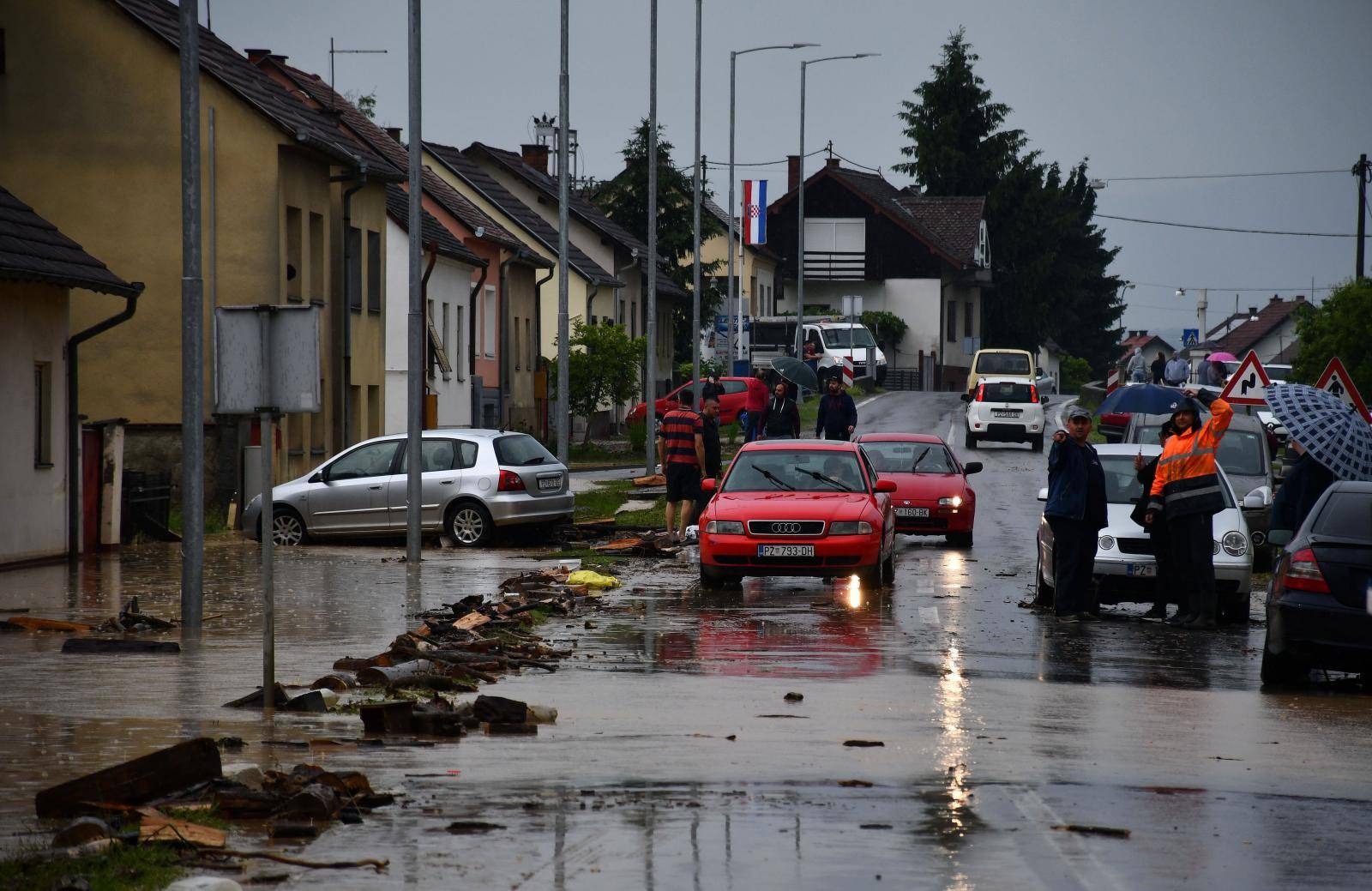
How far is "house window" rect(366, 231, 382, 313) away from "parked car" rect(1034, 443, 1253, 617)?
23.9 meters

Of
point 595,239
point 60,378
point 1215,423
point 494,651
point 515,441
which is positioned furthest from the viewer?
point 595,239

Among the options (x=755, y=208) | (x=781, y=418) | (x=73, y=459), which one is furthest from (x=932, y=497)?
(x=755, y=208)

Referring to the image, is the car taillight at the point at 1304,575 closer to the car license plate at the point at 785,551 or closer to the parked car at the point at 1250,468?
the car license plate at the point at 785,551

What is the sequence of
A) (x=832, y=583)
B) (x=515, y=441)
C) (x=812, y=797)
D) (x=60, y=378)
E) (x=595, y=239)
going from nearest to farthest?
(x=812, y=797) < (x=832, y=583) < (x=60, y=378) < (x=515, y=441) < (x=595, y=239)

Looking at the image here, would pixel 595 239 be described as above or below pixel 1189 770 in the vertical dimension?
above

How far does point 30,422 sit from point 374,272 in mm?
18053

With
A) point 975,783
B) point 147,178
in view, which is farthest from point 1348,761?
point 147,178

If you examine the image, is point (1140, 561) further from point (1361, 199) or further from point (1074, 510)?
point (1361, 199)

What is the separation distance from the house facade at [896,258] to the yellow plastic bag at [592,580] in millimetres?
76043

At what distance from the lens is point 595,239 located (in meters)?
67.6

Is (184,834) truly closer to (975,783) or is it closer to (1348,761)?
(975,783)

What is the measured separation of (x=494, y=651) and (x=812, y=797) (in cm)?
561

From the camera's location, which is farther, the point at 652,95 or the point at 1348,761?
the point at 652,95

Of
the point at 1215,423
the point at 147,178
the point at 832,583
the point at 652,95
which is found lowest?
the point at 832,583
